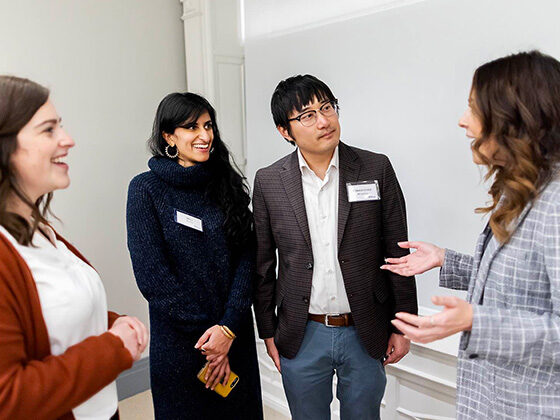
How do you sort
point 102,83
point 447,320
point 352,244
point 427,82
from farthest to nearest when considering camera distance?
point 102,83
point 427,82
point 352,244
point 447,320

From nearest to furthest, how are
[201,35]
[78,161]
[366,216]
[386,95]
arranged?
[366,216] → [386,95] → [78,161] → [201,35]

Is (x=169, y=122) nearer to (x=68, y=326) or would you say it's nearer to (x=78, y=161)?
(x=68, y=326)

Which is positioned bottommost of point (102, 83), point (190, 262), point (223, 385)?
point (223, 385)

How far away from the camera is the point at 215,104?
303 centimetres

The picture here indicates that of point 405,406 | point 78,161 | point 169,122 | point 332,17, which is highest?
point 332,17

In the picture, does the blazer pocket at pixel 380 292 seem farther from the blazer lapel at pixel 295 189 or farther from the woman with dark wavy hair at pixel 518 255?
the woman with dark wavy hair at pixel 518 255

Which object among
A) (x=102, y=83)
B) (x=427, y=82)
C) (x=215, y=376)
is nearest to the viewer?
(x=215, y=376)

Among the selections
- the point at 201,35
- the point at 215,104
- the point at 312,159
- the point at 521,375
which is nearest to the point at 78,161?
the point at 215,104

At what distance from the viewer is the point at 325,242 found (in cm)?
172

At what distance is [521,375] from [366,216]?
755 mm

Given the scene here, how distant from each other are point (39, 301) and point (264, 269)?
101 cm

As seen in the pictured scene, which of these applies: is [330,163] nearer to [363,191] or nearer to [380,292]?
[363,191]

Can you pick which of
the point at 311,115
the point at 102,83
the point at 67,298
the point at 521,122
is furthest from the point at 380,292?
the point at 102,83

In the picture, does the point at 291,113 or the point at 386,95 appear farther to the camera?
the point at 386,95
